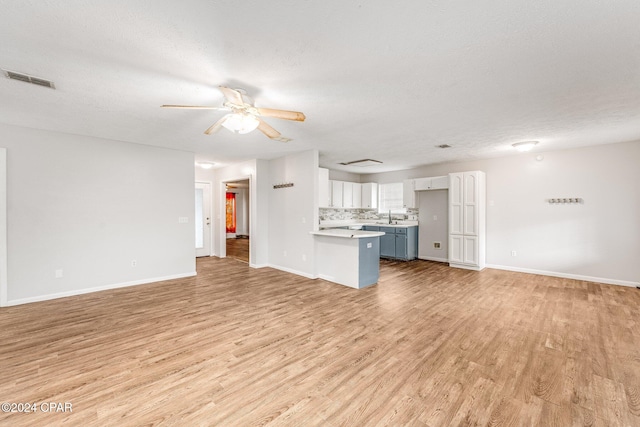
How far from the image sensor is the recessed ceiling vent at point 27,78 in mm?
2344

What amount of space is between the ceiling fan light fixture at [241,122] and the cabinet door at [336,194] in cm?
474

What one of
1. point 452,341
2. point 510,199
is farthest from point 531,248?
point 452,341

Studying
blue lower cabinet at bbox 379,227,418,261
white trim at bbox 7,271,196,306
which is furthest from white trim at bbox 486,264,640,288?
white trim at bbox 7,271,196,306

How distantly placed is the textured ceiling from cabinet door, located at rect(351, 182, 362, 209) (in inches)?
166

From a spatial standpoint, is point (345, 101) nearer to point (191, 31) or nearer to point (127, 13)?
point (191, 31)

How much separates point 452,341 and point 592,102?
3.02 meters

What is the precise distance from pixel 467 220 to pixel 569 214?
1.74 meters

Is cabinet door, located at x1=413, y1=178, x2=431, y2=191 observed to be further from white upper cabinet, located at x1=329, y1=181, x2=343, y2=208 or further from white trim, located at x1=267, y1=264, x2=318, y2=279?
white trim, located at x1=267, y1=264, x2=318, y2=279

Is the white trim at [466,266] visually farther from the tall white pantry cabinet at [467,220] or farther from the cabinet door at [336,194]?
the cabinet door at [336,194]

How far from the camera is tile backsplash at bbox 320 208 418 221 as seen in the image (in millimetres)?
7723

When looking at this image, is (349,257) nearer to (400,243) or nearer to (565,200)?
(400,243)

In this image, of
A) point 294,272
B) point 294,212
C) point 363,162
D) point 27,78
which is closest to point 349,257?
point 294,272

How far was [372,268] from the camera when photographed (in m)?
4.88

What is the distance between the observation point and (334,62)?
85.1 inches
